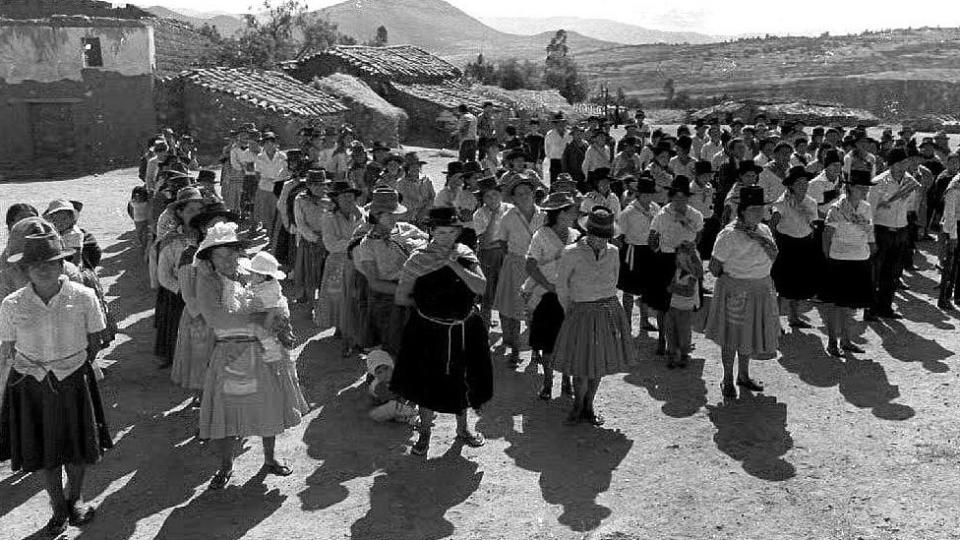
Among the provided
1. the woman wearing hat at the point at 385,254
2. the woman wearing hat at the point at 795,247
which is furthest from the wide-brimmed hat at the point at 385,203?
the woman wearing hat at the point at 795,247

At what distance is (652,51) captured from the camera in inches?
3285

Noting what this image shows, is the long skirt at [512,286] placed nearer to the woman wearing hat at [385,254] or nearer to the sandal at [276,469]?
the woman wearing hat at [385,254]

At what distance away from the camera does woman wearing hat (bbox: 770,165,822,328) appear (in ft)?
30.3

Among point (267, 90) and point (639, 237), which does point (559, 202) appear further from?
point (267, 90)

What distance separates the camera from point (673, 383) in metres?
8.27

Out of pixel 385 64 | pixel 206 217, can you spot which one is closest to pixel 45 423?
pixel 206 217

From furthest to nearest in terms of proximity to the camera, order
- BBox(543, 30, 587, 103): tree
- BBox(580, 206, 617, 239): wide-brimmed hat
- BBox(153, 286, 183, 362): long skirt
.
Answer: BBox(543, 30, 587, 103): tree
BBox(153, 286, 183, 362): long skirt
BBox(580, 206, 617, 239): wide-brimmed hat

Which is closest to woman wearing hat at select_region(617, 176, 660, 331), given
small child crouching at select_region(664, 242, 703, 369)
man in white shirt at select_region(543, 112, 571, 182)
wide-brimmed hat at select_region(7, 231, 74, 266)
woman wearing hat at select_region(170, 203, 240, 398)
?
small child crouching at select_region(664, 242, 703, 369)

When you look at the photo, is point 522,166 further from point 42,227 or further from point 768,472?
point 42,227

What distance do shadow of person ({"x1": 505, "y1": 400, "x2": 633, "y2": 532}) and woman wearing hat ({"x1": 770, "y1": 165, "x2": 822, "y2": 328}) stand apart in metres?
3.43

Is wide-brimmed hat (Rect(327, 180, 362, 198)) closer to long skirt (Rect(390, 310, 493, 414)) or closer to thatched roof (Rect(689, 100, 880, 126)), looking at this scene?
long skirt (Rect(390, 310, 493, 414))

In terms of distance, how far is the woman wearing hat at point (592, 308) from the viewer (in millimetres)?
6848

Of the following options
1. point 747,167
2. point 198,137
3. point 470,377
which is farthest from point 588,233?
point 198,137

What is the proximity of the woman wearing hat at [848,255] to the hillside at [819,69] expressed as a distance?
3277 centimetres
